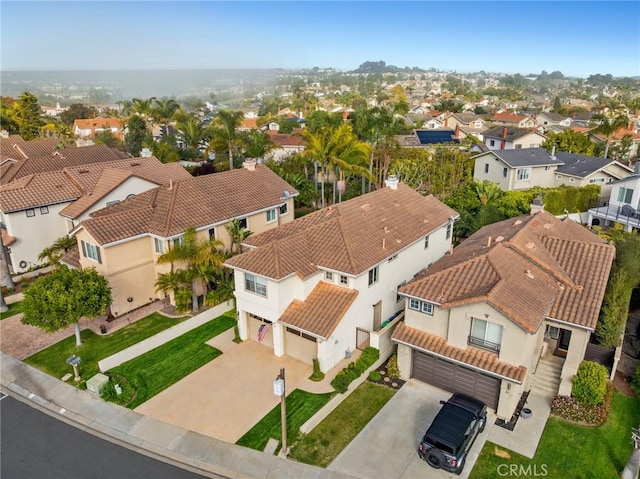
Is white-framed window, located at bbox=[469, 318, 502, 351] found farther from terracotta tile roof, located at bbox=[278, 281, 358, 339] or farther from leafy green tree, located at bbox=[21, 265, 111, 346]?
leafy green tree, located at bbox=[21, 265, 111, 346]

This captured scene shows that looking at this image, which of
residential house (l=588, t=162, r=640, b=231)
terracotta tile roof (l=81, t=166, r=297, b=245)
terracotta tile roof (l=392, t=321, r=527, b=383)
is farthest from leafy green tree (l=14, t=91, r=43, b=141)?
residential house (l=588, t=162, r=640, b=231)

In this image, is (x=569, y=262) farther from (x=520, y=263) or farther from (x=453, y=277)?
(x=453, y=277)

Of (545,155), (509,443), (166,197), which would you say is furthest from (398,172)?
(509,443)

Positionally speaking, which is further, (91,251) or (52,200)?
(52,200)

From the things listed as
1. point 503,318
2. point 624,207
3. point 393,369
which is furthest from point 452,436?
point 624,207

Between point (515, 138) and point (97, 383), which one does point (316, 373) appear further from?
point (515, 138)

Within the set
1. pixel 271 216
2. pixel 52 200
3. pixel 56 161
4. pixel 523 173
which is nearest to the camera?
pixel 52 200

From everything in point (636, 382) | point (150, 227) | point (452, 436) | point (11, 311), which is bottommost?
point (11, 311)
